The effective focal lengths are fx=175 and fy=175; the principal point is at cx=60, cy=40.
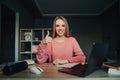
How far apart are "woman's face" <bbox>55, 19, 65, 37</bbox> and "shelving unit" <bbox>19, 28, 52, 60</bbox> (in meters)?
2.40

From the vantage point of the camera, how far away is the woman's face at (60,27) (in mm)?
2232

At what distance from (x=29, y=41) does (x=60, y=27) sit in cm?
253

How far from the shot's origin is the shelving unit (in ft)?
15.1

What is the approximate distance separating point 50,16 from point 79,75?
7004 mm

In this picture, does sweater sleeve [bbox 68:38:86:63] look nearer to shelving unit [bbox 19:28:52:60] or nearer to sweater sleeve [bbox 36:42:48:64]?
sweater sleeve [bbox 36:42:48:64]

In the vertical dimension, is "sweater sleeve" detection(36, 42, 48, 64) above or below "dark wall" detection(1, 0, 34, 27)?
below

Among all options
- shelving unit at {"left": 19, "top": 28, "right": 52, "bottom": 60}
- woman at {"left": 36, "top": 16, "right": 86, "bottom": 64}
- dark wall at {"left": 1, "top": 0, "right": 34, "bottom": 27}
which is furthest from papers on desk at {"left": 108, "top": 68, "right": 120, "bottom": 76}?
shelving unit at {"left": 19, "top": 28, "right": 52, "bottom": 60}

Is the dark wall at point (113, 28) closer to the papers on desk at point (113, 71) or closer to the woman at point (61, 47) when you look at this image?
the woman at point (61, 47)

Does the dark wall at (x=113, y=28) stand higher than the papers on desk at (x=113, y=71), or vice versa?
the dark wall at (x=113, y=28)

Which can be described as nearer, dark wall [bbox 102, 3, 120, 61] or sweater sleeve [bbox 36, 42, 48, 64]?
sweater sleeve [bbox 36, 42, 48, 64]

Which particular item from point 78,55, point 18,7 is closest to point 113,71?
point 78,55

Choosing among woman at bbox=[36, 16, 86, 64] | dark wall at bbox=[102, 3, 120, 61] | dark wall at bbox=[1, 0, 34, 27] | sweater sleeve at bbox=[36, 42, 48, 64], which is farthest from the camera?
dark wall at bbox=[102, 3, 120, 61]

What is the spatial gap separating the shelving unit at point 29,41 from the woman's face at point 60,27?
240cm

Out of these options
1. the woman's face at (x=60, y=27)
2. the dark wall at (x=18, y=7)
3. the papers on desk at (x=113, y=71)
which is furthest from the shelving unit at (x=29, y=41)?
the papers on desk at (x=113, y=71)
